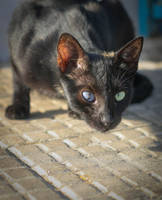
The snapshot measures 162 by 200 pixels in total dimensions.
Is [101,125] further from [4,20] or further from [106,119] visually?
[4,20]

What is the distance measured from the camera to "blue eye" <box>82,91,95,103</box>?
9.02ft

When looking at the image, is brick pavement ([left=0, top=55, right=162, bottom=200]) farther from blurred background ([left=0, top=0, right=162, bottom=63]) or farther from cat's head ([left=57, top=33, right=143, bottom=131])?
blurred background ([left=0, top=0, right=162, bottom=63])

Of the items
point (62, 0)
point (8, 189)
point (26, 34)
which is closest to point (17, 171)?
point (8, 189)

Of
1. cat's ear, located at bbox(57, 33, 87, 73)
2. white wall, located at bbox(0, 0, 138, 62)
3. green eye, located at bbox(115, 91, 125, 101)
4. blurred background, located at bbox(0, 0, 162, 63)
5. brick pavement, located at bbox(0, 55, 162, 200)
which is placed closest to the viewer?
brick pavement, located at bbox(0, 55, 162, 200)

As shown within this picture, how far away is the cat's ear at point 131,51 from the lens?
274 cm

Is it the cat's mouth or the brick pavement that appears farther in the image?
the cat's mouth

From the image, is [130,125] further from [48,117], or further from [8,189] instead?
[8,189]

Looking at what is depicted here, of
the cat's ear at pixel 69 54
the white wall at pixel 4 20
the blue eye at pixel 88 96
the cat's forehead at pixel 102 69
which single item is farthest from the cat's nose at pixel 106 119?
the white wall at pixel 4 20

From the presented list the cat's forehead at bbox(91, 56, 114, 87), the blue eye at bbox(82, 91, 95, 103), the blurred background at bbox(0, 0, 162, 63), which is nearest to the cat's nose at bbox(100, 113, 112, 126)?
the blue eye at bbox(82, 91, 95, 103)

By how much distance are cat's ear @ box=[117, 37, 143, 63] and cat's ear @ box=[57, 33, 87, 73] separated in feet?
1.12

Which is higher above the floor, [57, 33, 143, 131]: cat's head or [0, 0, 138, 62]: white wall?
[0, 0, 138, 62]: white wall

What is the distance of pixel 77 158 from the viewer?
2.77 metres

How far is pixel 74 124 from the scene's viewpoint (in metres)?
3.46

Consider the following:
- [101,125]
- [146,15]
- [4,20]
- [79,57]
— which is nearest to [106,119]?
[101,125]
